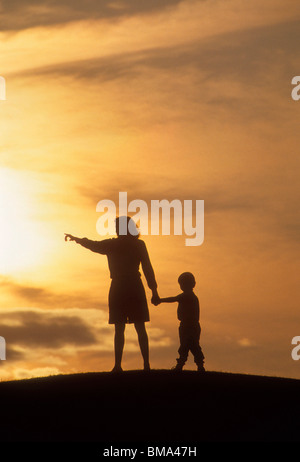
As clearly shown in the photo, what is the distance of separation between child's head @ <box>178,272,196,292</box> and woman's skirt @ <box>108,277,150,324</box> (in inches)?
62.5

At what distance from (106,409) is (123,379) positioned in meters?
2.03

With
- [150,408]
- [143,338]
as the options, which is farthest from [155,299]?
[150,408]

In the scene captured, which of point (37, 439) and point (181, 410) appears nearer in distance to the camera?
point (37, 439)

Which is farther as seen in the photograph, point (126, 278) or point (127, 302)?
point (126, 278)

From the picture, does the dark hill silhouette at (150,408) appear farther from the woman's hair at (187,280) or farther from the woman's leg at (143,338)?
the woman's hair at (187,280)

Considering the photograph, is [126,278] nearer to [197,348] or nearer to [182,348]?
[182,348]

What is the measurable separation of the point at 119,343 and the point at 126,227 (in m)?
2.96

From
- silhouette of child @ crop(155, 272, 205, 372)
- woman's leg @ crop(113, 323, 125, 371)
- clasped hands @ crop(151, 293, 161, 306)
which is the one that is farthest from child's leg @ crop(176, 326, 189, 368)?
woman's leg @ crop(113, 323, 125, 371)

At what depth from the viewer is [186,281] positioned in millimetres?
25656
